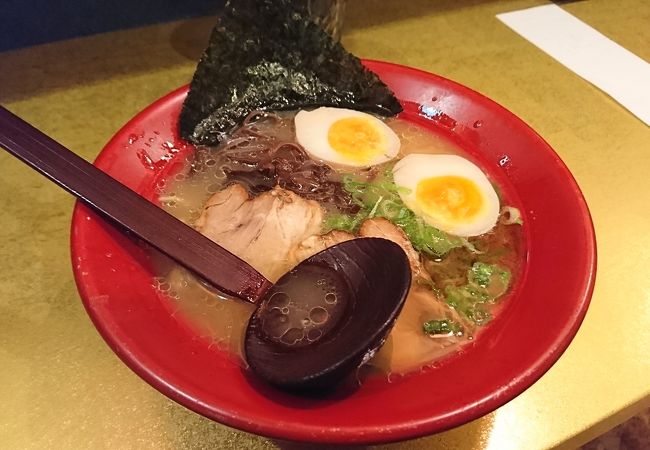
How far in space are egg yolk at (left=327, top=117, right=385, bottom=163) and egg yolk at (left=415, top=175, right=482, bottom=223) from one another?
0.51ft

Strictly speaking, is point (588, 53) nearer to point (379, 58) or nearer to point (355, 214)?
point (379, 58)

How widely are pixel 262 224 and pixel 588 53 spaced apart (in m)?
1.39

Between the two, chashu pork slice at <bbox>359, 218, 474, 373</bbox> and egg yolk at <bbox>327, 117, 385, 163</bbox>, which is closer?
chashu pork slice at <bbox>359, 218, 474, 373</bbox>

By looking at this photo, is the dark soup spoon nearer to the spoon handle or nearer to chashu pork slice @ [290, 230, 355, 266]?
the spoon handle

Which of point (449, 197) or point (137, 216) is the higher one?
point (449, 197)

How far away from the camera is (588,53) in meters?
1.93

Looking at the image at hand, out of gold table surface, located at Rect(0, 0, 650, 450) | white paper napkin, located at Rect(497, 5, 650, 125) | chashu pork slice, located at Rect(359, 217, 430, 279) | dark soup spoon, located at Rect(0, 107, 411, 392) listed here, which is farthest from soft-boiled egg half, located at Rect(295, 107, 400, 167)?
white paper napkin, located at Rect(497, 5, 650, 125)

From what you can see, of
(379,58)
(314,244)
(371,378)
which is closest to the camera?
(371,378)

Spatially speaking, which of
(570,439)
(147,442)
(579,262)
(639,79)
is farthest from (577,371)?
(639,79)

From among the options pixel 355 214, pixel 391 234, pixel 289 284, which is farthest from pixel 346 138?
pixel 289 284

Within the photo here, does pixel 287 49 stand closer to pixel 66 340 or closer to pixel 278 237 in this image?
pixel 278 237

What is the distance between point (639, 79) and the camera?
6.02ft

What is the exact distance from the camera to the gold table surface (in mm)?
1019

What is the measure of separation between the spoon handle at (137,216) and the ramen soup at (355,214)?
0.24 ft
